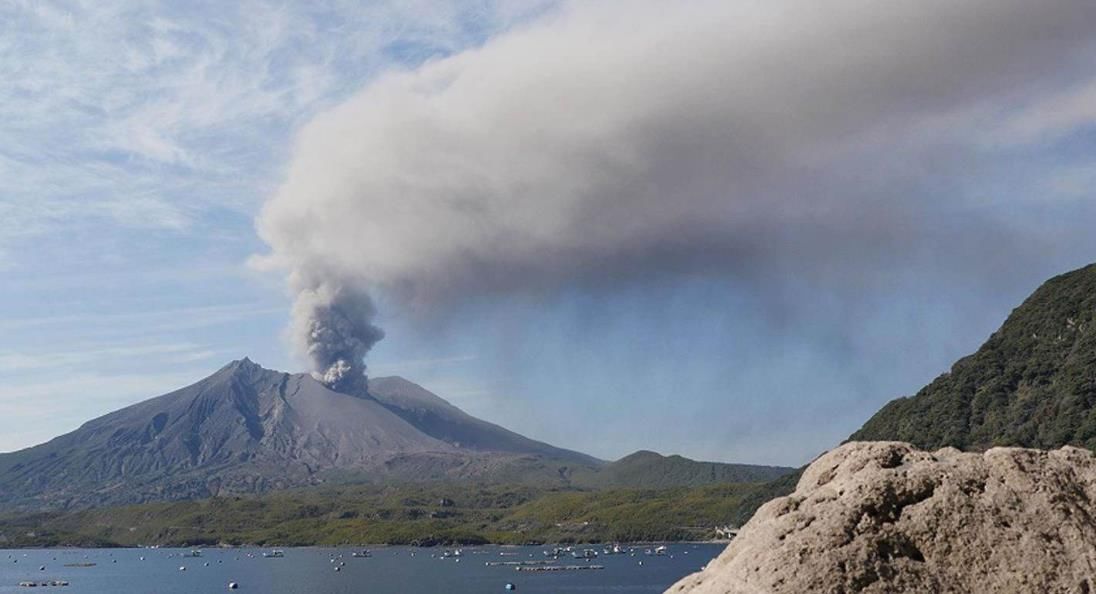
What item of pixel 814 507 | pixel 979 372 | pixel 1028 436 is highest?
pixel 979 372

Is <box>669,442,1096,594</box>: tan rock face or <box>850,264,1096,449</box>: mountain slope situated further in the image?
<box>850,264,1096,449</box>: mountain slope

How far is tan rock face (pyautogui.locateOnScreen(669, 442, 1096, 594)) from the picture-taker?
10172 millimetres

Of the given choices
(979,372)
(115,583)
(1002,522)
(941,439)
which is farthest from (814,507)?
(115,583)

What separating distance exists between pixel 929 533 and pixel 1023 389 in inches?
5817

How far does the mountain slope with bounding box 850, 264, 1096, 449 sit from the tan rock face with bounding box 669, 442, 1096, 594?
107m

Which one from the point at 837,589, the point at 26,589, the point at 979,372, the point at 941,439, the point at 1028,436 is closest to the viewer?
the point at 837,589

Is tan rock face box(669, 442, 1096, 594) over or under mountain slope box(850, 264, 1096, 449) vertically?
under

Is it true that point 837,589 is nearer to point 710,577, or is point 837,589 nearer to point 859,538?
point 859,538

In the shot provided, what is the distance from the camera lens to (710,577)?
11.0m

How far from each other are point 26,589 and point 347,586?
2005 inches

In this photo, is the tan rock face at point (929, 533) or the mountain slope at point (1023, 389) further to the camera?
the mountain slope at point (1023, 389)

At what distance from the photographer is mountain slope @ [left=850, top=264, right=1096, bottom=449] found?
125750 millimetres

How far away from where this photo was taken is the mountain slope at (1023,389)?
126 m

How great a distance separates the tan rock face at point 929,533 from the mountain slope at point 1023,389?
106510 mm
